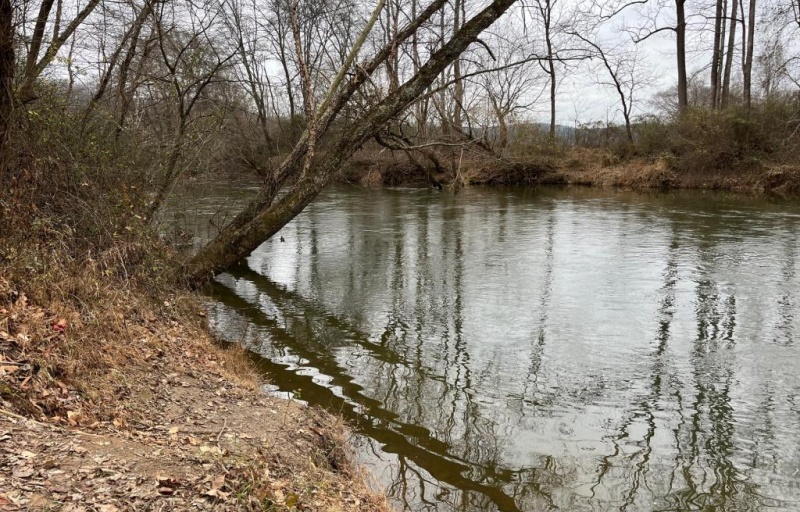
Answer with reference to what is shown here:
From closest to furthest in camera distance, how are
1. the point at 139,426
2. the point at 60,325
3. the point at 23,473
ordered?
the point at 23,473, the point at 139,426, the point at 60,325

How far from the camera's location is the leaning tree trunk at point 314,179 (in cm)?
990

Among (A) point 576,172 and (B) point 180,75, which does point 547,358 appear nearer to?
(B) point 180,75

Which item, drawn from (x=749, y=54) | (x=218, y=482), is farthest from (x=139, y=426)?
(x=749, y=54)

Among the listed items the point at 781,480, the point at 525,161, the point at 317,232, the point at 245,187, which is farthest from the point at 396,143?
the point at 525,161

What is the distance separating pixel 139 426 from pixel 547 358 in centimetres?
426

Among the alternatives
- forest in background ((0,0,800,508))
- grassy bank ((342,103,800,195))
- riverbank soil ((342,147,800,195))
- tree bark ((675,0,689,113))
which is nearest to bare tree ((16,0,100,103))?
forest in background ((0,0,800,508))

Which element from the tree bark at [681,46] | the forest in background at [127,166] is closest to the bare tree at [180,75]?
the forest in background at [127,166]

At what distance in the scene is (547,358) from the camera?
22.1 feet

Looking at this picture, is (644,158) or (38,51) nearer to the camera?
(38,51)

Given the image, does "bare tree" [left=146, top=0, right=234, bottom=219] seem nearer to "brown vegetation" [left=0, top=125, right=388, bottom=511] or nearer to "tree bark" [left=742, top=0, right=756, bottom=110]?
"brown vegetation" [left=0, top=125, right=388, bottom=511]

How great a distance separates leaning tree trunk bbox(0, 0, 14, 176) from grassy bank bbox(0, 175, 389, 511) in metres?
0.60

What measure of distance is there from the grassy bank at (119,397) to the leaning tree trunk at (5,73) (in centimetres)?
60

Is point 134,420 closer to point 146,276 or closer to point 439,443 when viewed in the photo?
point 439,443

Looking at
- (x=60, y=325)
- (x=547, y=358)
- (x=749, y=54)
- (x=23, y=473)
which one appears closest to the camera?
(x=23, y=473)
